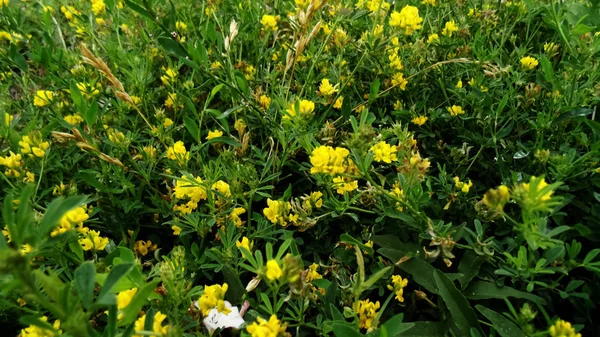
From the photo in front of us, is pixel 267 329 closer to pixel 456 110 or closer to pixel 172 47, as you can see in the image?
pixel 172 47

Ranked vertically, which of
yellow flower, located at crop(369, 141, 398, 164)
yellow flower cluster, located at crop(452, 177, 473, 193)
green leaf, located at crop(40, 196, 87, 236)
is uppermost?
green leaf, located at crop(40, 196, 87, 236)

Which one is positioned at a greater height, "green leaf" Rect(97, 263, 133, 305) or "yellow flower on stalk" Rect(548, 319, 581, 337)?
"green leaf" Rect(97, 263, 133, 305)

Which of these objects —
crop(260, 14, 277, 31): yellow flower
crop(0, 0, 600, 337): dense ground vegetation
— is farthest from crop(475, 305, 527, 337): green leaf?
crop(260, 14, 277, 31): yellow flower

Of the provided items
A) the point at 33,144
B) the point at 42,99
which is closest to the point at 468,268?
the point at 33,144

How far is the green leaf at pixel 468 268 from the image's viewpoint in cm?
129

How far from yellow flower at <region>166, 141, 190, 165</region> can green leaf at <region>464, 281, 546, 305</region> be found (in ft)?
2.90

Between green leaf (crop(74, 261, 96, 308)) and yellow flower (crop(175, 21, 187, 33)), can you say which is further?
yellow flower (crop(175, 21, 187, 33))

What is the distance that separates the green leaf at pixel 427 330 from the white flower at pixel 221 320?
40cm

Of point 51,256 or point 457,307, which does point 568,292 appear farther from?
point 51,256

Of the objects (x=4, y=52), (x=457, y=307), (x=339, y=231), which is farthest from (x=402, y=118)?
(x=4, y=52)

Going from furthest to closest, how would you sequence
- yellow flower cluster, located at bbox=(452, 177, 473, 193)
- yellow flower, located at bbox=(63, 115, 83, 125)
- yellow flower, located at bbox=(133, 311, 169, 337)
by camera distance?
1. yellow flower, located at bbox=(63, 115, 83, 125)
2. yellow flower cluster, located at bbox=(452, 177, 473, 193)
3. yellow flower, located at bbox=(133, 311, 169, 337)

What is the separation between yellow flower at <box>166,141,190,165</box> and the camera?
1538 millimetres

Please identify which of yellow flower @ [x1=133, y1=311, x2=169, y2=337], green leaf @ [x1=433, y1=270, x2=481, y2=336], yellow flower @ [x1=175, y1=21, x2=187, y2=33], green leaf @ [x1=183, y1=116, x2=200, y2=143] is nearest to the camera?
yellow flower @ [x1=133, y1=311, x2=169, y2=337]

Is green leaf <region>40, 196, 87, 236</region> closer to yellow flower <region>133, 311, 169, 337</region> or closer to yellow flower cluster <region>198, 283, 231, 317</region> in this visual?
yellow flower <region>133, 311, 169, 337</region>
